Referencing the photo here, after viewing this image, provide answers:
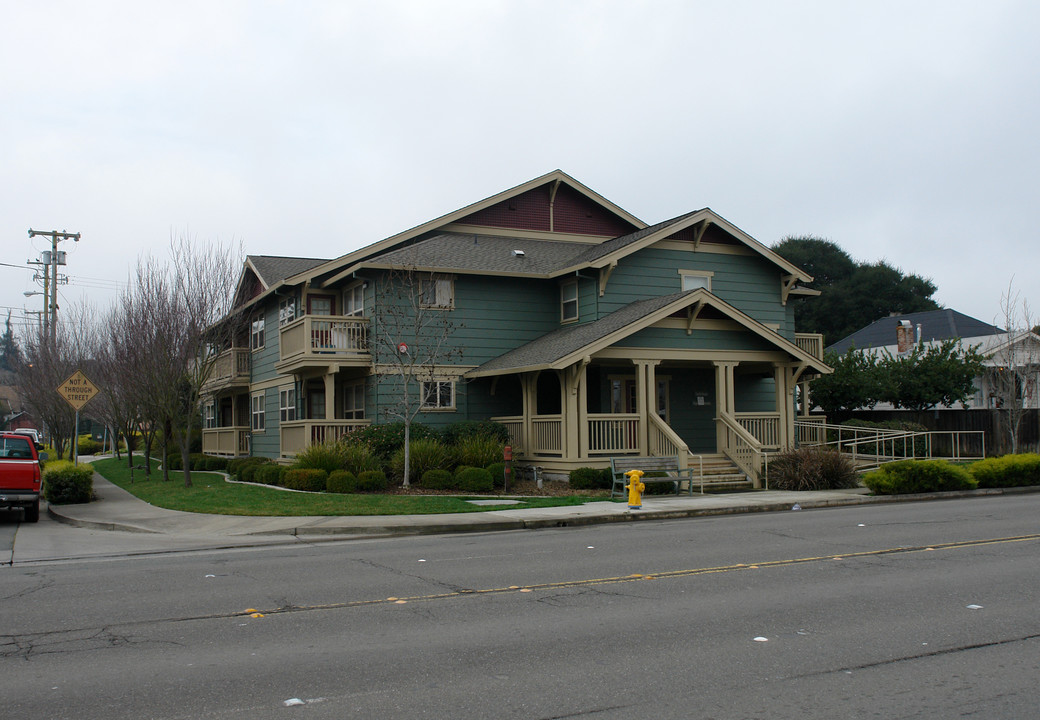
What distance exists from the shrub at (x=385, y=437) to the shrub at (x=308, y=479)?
1948mm

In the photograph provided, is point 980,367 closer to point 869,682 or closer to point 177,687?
point 869,682

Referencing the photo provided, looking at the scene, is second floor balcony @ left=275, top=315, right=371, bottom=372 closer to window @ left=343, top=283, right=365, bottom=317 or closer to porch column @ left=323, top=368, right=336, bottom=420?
porch column @ left=323, top=368, right=336, bottom=420

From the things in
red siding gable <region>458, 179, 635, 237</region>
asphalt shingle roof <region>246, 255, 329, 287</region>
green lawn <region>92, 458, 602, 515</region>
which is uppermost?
red siding gable <region>458, 179, 635, 237</region>

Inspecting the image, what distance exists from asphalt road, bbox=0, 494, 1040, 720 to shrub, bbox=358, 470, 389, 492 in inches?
335

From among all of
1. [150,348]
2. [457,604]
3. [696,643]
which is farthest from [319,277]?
[696,643]

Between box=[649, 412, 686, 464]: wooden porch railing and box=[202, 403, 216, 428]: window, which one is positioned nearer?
box=[649, 412, 686, 464]: wooden porch railing

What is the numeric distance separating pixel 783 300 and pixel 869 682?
24.1 meters

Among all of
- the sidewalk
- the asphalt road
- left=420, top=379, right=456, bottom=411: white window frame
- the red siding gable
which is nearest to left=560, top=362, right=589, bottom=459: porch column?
the sidewalk

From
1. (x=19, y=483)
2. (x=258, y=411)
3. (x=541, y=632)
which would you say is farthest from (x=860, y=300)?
(x=541, y=632)

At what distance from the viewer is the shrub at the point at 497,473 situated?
22128 mm

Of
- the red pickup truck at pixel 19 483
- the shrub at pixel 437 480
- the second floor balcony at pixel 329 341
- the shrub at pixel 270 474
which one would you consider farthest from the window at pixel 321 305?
the red pickup truck at pixel 19 483

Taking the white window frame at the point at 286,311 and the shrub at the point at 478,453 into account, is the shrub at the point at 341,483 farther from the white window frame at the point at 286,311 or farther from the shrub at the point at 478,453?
the white window frame at the point at 286,311

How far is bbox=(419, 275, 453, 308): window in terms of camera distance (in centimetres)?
2572

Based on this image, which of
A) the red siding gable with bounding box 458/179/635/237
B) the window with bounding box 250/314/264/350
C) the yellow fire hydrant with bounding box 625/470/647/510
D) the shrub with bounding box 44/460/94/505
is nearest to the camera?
the yellow fire hydrant with bounding box 625/470/647/510
